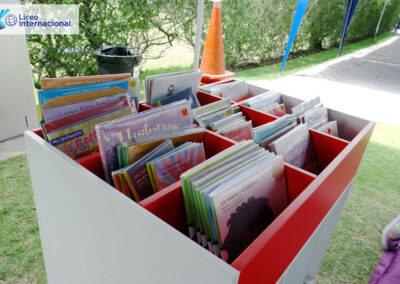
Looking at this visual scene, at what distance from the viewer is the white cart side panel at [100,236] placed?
69 cm

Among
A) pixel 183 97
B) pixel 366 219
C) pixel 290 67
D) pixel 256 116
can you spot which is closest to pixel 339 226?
pixel 366 219

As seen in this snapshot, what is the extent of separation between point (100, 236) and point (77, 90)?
1.69 feet

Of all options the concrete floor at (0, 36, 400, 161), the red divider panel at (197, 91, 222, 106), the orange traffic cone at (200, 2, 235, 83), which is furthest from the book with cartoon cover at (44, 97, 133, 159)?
the concrete floor at (0, 36, 400, 161)

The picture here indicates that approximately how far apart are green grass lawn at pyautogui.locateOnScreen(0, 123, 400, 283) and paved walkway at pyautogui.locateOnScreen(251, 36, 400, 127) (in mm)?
1676

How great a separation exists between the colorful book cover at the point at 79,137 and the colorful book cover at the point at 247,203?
55cm

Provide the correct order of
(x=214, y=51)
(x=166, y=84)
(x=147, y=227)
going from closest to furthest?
(x=147, y=227), (x=166, y=84), (x=214, y=51)

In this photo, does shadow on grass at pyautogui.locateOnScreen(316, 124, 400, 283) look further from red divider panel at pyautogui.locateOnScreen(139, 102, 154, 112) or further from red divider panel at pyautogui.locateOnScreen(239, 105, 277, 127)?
red divider panel at pyautogui.locateOnScreen(139, 102, 154, 112)

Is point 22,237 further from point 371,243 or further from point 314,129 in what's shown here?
point 371,243

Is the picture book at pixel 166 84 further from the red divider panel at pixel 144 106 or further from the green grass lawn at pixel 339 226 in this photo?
the green grass lawn at pixel 339 226

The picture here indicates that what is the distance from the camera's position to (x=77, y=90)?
1086 mm

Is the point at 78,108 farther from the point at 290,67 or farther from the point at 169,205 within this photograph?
the point at 290,67

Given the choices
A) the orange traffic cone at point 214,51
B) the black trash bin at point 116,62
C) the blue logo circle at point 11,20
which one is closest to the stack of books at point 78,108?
the orange traffic cone at point 214,51

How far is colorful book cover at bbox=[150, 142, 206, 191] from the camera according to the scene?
100cm

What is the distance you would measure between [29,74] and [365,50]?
34.0ft
